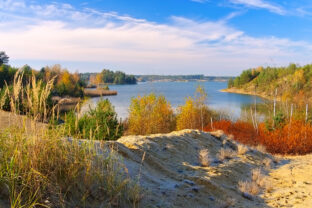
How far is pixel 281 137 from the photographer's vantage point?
517 inches

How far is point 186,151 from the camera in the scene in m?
7.52

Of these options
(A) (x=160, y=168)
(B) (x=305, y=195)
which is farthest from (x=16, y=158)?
(B) (x=305, y=195)

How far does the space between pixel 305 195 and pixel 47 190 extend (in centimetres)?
489

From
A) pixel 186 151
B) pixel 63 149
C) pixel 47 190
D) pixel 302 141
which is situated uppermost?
pixel 63 149

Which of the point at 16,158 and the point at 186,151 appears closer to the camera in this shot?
the point at 16,158

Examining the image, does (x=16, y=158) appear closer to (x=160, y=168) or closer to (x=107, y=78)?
(x=160, y=168)

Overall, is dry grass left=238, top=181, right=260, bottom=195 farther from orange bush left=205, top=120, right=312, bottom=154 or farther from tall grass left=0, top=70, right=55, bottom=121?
orange bush left=205, top=120, right=312, bottom=154

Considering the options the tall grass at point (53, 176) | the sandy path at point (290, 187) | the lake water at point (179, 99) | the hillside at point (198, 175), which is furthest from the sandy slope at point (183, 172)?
the lake water at point (179, 99)

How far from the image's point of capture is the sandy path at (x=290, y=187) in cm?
525

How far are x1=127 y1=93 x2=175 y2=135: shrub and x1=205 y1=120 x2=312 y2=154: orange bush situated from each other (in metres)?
2.43

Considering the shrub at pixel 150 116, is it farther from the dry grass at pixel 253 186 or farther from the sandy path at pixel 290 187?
the dry grass at pixel 253 186

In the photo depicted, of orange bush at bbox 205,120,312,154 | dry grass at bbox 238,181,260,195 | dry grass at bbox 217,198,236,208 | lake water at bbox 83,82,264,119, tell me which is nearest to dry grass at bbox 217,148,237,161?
dry grass at bbox 238,181,260,195

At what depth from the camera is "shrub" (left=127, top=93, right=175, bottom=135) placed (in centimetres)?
1401

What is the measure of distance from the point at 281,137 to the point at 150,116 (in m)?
6.38
